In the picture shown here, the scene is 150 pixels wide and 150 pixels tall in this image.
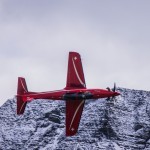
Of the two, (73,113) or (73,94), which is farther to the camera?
(73,113)

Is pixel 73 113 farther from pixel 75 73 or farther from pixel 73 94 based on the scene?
pixel 75 73

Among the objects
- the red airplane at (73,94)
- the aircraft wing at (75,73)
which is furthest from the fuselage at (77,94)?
the aircraft wing at (75,73)

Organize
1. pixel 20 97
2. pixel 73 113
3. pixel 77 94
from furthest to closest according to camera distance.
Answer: pixel 20 97 < pixel 73 113 < pixel 77 94

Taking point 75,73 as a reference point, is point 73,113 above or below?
below

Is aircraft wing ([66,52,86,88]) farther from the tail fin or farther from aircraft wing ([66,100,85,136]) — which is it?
the tail fin

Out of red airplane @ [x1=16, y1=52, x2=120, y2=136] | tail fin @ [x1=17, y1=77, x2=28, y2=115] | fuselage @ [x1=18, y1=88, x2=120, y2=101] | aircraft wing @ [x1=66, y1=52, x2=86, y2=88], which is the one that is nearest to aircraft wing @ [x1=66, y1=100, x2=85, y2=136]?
red airplane @ [x1=16, y1=52, x2=120, y2=136]

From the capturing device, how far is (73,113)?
3132 inches

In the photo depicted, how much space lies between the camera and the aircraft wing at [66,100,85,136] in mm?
78812

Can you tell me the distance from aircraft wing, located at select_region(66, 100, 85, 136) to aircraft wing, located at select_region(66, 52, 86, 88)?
2540 millimetres

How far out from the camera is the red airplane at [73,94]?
75.6 meters

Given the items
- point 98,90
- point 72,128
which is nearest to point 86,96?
point 98,90

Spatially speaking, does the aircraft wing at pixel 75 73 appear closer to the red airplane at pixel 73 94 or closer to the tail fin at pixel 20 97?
the red airplane at pixel 73 94

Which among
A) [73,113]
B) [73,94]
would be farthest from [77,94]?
[73,113]

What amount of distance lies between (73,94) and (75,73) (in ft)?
17.0
